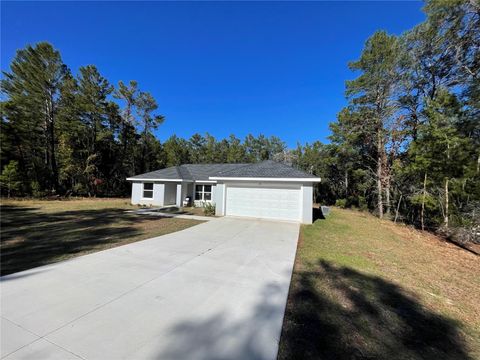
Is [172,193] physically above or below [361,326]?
above

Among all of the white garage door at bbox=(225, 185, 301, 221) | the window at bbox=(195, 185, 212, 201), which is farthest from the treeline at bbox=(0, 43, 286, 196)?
the white garage door at bbox=(225, 185, 301, 221)

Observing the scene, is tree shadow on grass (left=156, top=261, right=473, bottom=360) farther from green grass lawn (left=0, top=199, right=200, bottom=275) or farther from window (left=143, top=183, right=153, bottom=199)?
window (left=143, top=183, right=153, bottom=199)

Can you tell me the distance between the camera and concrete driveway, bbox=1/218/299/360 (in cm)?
238

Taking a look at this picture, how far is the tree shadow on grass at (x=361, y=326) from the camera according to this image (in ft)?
8.39

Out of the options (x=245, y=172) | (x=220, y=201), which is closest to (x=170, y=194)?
(x=220, y=201)

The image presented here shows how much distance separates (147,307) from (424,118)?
1883 centimetres

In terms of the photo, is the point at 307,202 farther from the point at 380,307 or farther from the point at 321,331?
the point at 321,331

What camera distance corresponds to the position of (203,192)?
1798 cm

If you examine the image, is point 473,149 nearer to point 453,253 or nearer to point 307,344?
point 453,253

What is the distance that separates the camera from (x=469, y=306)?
3.88m

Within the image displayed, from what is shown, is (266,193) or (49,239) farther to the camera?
(266,193)

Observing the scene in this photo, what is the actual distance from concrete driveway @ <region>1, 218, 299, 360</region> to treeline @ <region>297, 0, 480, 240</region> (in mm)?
10532

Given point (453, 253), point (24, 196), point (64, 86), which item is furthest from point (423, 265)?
point (64, 86)

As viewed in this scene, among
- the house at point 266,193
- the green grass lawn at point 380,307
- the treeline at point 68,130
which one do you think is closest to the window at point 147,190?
the house at point 266,193
